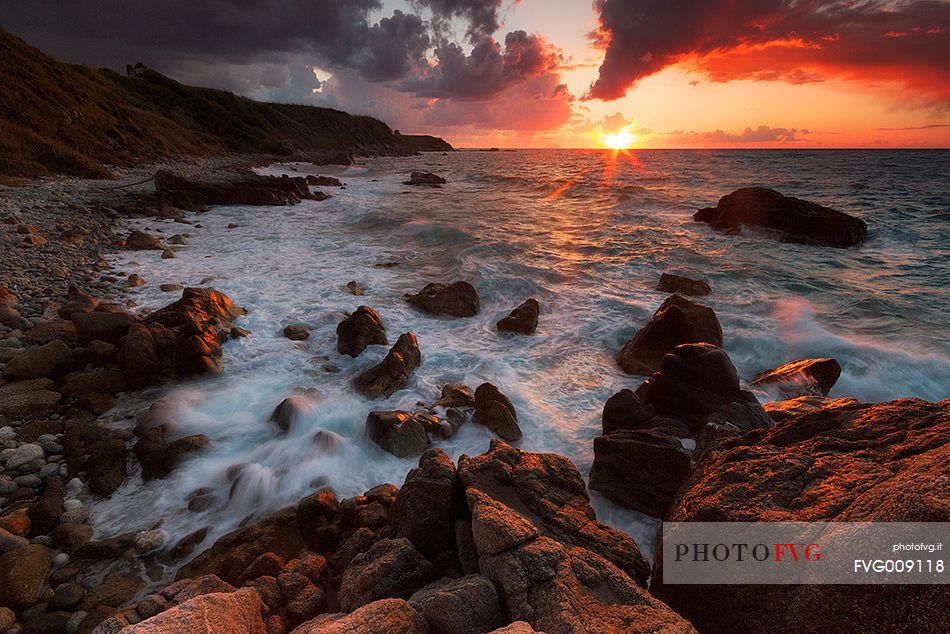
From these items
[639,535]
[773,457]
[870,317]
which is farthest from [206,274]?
[870,317]

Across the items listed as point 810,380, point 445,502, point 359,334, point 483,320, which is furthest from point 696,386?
point 359,334

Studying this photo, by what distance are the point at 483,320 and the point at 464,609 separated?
335 inches

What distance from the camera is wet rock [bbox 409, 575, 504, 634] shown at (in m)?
2.65

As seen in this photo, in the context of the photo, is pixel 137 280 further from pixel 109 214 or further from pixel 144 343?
pixel 109 214

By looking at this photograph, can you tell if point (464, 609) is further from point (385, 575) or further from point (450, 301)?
point (450, 301)

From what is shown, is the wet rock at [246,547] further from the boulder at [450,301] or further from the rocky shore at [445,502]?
the boulder at [450,301]

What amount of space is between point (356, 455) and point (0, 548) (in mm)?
3487

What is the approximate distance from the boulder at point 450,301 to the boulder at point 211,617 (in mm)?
8369

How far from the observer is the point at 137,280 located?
10680mm

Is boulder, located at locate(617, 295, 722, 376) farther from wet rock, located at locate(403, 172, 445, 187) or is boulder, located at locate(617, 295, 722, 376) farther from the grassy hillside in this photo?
wet rock, located at locate(403, 172, 445, 187)

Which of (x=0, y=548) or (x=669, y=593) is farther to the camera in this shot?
(x=0, y=548)

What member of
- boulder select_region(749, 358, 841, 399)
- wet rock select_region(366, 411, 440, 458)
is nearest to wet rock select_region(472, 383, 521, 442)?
wet rock select_region(366, 411, 440, 458)

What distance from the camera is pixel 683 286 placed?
12891 mm

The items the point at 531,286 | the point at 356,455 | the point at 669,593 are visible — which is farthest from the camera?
the point at 531,286
